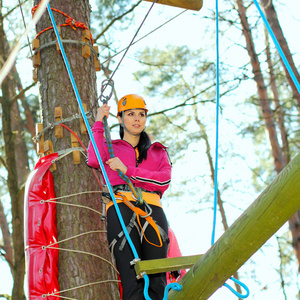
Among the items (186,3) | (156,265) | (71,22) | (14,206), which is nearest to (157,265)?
(156,265)

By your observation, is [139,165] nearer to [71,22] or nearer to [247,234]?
[247,234]

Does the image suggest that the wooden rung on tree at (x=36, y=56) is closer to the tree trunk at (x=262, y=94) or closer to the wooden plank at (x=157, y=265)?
the wooden plank at (x=157, y=265)

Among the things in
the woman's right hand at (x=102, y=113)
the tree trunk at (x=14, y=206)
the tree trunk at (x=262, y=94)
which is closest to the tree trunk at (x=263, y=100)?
the tree trunk at (x=262, y=94)

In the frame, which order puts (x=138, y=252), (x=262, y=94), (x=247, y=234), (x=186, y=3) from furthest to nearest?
(x=262, y=94) → (x=186, y=3) → (x=138, y=252) → (x=247, y=234)

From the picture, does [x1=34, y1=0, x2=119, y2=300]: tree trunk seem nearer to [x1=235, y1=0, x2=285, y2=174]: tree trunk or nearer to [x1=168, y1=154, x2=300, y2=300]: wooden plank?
[x1=168, y1=154, x2=300, y2=300]: wooden plank

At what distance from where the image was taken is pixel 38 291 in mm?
2641

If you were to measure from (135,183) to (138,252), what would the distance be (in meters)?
0.40

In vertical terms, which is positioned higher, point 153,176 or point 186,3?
point 186,3

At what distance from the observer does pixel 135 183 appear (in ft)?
9.20

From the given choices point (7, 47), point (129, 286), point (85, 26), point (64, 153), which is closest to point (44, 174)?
point (64, 153)

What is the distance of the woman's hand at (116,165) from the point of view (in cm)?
271

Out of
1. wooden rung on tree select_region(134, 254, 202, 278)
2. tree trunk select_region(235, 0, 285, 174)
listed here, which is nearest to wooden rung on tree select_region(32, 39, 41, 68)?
wooden rung on tree select_region(134, 254, 202, 278)

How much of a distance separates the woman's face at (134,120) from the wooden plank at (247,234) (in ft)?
3.31

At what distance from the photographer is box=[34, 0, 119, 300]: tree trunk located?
2781 mm
